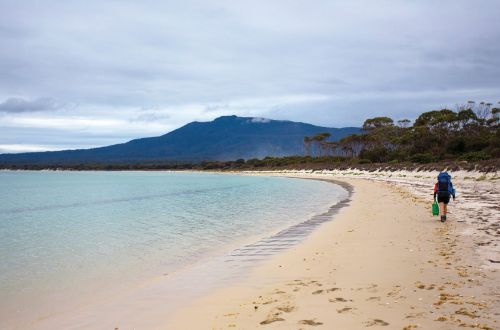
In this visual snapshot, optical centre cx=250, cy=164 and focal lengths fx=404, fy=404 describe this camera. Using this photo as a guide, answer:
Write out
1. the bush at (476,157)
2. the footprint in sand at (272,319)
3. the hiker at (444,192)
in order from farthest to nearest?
the bush at (476,157)
the hiker at (444,192)
the footprint in sand at (272,319)

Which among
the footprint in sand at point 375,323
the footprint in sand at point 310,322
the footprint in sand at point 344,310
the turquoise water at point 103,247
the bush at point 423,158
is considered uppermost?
the bush at point 423,158

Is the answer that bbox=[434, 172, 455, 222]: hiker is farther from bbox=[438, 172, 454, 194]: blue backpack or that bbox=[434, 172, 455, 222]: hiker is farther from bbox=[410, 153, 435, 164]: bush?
bbox=[410, 153, 435, 164]: bush

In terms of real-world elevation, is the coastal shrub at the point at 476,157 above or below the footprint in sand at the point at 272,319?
above

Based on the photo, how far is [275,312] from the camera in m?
5.98

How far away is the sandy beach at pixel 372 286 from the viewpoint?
543 cm

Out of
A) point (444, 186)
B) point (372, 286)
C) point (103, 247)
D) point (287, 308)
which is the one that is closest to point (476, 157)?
point (444, 186)

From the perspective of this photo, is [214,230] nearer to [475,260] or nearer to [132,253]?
[132,253]

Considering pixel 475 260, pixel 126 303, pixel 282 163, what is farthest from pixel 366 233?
pixel 282 163

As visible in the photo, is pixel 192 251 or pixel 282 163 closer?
pixel 192 251

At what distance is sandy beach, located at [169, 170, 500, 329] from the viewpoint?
17.8 ft

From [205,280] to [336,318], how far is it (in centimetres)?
370

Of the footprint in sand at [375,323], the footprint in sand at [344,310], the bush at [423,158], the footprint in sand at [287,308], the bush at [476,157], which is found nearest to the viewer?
the footprint in sand at [375,323]

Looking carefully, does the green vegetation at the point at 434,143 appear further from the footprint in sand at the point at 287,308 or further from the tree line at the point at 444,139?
the footprint in sand at the point at 287,308

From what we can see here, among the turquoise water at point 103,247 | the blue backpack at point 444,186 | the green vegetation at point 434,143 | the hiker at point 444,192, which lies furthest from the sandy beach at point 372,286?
the green vegetation at point 434,143
